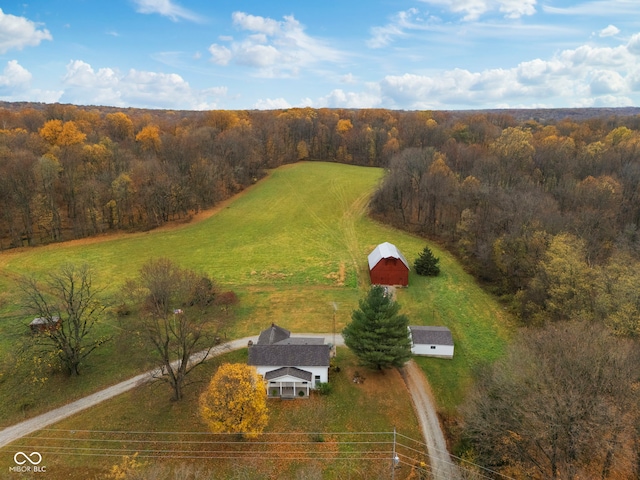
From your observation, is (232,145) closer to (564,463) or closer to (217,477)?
(217,477)

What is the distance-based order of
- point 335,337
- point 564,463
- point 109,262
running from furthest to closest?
point 109,262, point 335,337, point 564,463

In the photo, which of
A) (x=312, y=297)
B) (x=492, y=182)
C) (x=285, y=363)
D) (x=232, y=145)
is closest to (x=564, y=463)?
(x=285, y=363)

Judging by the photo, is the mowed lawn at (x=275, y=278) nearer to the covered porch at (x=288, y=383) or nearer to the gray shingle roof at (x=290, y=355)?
the gray shingle roof at (x=290, y=355)

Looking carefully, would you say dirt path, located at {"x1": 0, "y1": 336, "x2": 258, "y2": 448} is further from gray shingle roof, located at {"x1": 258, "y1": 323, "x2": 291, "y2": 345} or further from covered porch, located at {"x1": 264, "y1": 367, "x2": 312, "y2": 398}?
covered porch, located at {"x1": 264, "y1": 367, "x2": 312, "y2": 398}

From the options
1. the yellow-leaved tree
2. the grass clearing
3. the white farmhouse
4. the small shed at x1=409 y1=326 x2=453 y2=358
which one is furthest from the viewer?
the small shed at x1=409 y1=326 x2=453 y2=358

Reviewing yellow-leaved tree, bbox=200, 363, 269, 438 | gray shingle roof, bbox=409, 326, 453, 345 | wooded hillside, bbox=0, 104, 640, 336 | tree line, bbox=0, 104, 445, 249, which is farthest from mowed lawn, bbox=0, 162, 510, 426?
yellow-leaved tree, bbox=200, 363, 269, 438

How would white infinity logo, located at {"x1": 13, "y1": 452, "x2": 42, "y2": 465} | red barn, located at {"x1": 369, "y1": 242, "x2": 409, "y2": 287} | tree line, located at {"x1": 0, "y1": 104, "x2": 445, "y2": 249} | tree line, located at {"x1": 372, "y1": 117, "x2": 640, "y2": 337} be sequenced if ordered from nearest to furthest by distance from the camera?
white infinity logo, located at {"x1": 13, "y1": 452, "x2": 42, "y2": 465}
tree line, located at {"x1": 372, "y1": 117, "x2": 640, "y2": 337}
red barn, located at {"x1": 369, "y1": 242, "x2": 409, "y2": 287}
tree line, located at {"x1": 0, "y1": 104, "x2": 445, "y2": 249}

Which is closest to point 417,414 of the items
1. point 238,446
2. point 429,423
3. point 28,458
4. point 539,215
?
point 429,423
